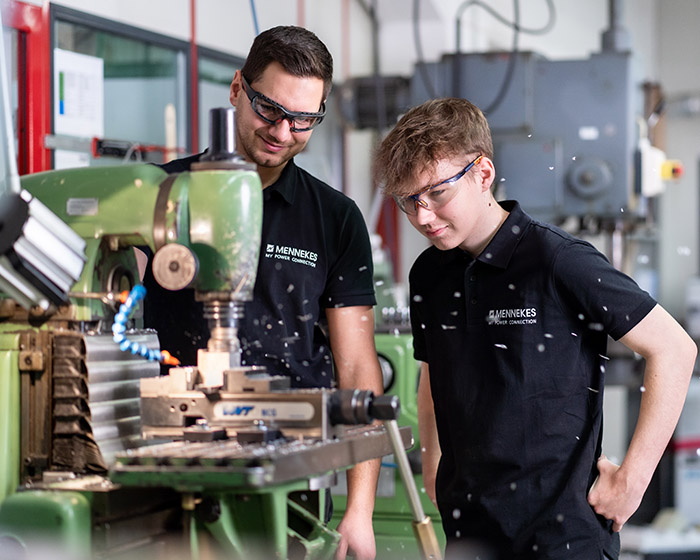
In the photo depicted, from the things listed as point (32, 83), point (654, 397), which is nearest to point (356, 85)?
point (32, 83)

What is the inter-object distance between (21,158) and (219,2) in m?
1.06

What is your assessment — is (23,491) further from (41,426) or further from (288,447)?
(288,447)

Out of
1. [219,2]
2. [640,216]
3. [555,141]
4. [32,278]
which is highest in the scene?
[219,2]

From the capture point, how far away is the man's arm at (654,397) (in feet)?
4.79

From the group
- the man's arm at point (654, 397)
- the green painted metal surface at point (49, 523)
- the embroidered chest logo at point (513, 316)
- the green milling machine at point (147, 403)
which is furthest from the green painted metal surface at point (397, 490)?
the green painted metal surface at point (49, 523)

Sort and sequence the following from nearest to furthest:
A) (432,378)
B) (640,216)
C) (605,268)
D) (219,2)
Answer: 1. (605,268)
2. (432,378)
3. (219,2)
4. (640,216)

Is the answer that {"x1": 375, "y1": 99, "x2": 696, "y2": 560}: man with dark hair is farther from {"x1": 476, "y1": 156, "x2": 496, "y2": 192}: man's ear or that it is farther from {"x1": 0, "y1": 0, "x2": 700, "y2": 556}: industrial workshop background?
{"x1": 0, "y1": 0, "x2": 700, "y2": 556}: industrial workshop background

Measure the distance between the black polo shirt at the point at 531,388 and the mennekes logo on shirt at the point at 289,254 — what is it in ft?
0.91

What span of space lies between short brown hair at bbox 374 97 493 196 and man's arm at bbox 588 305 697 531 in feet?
1.28

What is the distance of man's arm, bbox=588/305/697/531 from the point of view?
1.46 metres

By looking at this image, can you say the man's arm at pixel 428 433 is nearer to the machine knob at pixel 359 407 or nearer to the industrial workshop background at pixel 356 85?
the machine knob at pixel 359 407

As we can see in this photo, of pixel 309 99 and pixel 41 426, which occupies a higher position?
pixel 309 99

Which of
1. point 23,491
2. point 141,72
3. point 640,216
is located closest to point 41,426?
point 23,491

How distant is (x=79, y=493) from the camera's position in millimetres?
1104
